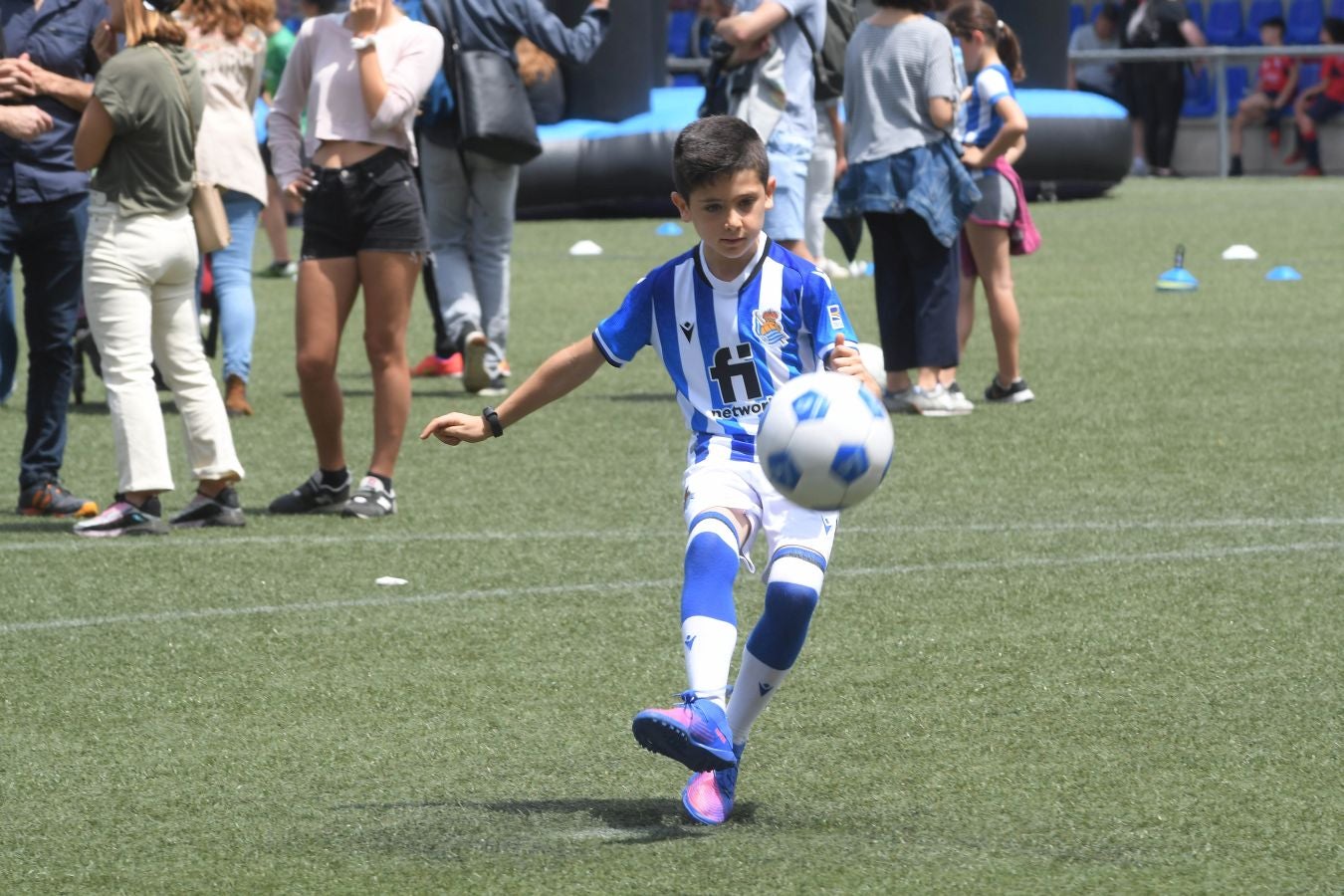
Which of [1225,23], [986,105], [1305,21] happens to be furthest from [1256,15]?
[986,105]

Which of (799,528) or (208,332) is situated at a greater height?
(799,528)

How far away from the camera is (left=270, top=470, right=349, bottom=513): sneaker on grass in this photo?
8023 millimetres

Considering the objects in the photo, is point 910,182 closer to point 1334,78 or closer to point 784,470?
point 784,470

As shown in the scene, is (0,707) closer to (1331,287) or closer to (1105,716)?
(1105,716)

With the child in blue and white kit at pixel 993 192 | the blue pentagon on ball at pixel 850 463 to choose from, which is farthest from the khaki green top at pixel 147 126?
the child in blue and white kit at pixel 993 192

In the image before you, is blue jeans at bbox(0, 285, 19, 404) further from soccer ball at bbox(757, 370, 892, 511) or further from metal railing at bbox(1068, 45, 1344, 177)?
metal railing at bbox(1068, 45, 1344, 177)

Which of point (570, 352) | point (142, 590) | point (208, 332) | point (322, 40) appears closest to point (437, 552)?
point (142, 590)

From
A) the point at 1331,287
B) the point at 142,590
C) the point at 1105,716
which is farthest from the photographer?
the point at 1331,287

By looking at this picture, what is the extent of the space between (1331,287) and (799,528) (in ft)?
37.5

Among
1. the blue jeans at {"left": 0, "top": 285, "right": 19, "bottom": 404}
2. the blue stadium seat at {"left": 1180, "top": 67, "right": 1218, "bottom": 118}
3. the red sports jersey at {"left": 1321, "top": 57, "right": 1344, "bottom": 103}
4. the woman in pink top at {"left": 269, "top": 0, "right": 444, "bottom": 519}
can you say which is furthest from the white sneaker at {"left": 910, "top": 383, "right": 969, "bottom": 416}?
the blue stadium seat at {"left": 1180, "top": 67, "right": 1218, "bottom": 118}

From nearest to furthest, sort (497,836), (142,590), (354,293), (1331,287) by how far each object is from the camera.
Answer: (497,836)
(142,590)
(354,293)
(1331,287)

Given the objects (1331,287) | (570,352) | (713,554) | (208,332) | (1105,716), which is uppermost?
(570,352)

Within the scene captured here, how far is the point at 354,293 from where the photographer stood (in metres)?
7.99

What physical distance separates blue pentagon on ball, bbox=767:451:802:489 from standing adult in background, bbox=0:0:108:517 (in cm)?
410
